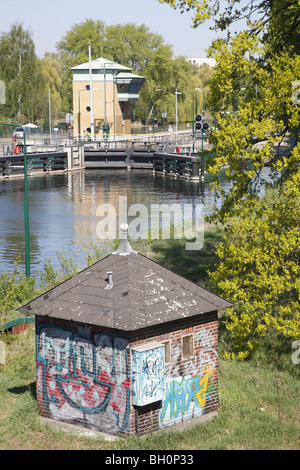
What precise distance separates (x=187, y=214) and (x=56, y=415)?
31.9 metres

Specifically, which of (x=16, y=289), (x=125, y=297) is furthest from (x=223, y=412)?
(x=16, y=289)

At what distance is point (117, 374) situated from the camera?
11.8m

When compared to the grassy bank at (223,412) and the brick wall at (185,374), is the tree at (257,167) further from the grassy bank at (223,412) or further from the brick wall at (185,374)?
the brick wall at (185,374)

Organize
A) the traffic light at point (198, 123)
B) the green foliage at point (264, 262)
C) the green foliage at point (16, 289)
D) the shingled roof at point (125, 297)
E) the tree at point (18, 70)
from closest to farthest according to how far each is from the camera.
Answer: the shingled roof at point (125, 297)
the green foliage at point (264, 262)
the green foliage at point (16, 289)
the traffic light at point (198, 123)
the tree at point (18, 70)

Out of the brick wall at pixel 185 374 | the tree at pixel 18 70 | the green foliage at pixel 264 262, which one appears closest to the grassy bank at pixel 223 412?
the brick wall at pixel 185 374

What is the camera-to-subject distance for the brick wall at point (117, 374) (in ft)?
38.9

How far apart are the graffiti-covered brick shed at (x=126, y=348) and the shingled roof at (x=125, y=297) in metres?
0.02

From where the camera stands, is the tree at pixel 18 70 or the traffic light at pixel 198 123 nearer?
the traffic light at pixel 198 123

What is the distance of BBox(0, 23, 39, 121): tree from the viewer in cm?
9356

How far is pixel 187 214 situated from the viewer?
145ft

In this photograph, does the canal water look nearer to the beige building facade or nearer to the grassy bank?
the grassy bank

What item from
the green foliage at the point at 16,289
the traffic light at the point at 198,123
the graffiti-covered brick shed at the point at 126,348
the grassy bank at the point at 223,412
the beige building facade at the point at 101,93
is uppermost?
the beige building facade at the point at 101,93
